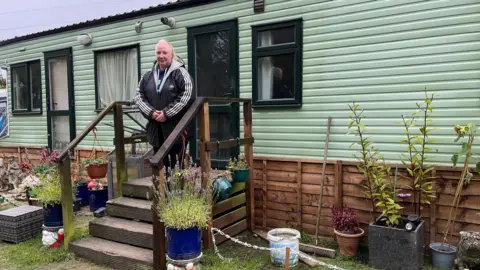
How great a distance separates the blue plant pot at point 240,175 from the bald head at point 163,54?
1403 millimetres

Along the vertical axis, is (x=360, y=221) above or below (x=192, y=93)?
below

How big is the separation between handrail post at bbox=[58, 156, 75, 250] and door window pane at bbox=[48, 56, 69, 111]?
11.6 ft

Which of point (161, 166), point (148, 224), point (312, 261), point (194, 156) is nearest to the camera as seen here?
point (161, 166)

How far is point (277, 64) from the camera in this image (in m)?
4.71

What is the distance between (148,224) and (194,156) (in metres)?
1.63

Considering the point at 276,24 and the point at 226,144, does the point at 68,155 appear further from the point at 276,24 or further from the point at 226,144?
the point at 276,24

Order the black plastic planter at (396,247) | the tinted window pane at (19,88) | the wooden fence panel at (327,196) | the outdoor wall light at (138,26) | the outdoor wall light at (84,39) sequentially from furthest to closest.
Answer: the tinted window pane at (19,88)
the outdoor wall light at (84,39)
the outdoor wall light at (138,26)
the wooden fence panel at (327,196)
the black plastic planter at (396,247)

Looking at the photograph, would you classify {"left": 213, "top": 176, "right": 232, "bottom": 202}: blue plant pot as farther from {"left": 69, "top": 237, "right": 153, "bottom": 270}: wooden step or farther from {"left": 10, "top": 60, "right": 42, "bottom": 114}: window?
{"left": 10, "top": 60, "right": 42, "bottom": 114}: window

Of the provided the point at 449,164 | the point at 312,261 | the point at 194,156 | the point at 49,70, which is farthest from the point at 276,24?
the point at 49,70

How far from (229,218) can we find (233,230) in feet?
0.69

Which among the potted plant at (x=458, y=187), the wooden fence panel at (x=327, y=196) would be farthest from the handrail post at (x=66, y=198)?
the potted plant at (x=458, y=187)

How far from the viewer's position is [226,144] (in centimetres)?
408

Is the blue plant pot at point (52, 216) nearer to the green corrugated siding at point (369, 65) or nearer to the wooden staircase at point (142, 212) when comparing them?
the wooden staircase at point (142, 212)

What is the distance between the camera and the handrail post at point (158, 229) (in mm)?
3199
